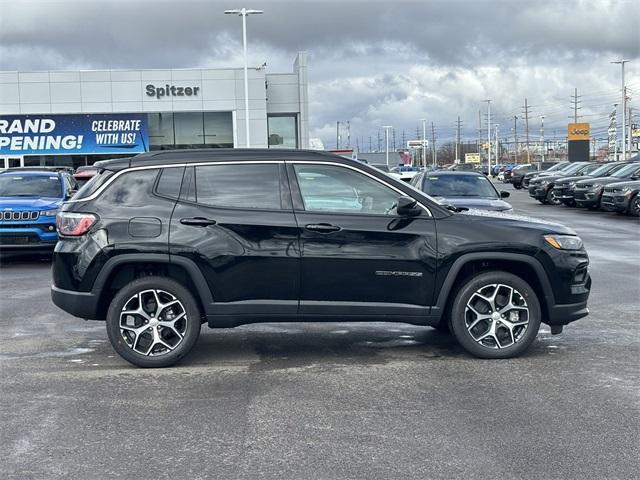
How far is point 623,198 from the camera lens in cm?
2242

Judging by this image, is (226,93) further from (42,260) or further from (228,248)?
(228,248)

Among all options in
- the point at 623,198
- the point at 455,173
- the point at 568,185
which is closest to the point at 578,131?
the point at 568,185

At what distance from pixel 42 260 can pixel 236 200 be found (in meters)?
9.28

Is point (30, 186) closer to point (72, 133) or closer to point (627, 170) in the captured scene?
point (627, 170)

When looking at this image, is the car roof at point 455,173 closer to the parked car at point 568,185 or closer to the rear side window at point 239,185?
the rear side window at point 239,185

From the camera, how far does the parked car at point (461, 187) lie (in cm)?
1428

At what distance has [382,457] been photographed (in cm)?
441

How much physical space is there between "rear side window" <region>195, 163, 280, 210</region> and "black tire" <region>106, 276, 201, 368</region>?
790mm

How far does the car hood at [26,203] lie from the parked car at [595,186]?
18177mm

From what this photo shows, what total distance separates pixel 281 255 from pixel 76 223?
5.83 feet

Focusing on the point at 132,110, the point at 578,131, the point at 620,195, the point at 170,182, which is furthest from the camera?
the point at 578,131

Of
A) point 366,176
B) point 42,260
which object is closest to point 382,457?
point 366,176

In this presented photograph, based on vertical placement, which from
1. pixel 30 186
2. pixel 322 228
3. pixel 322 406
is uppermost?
pixel 30 186

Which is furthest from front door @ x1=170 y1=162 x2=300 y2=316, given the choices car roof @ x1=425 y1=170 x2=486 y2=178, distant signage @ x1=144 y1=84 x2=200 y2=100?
distant signage @ x1=144 y1=84 x2=200 y2=100
